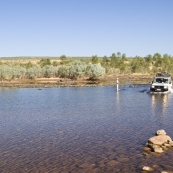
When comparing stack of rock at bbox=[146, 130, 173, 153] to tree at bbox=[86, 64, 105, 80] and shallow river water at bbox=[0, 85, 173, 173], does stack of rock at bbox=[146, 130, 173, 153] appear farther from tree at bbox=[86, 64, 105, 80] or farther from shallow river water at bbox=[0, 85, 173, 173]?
tree at bbox=[86, 64, 105, 80]

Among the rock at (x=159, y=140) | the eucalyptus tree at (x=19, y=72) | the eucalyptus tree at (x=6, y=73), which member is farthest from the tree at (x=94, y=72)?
the rock at (x=159, y=140)

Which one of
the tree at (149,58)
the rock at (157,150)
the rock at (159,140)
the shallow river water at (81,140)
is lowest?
the shallow river water at (81,140)

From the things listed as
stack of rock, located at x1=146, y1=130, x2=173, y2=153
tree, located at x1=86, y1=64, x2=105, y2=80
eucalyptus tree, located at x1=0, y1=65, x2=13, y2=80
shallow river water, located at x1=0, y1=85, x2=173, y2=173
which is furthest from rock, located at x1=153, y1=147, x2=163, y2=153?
eucalyptus tree, located at x1=0, y1=65, x2=13, y2=80

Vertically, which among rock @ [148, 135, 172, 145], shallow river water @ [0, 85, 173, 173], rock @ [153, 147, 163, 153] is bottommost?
shallow river water @ [0, 85, 173, 173]

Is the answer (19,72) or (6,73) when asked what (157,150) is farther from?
(19,72)

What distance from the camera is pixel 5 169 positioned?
10.7 m

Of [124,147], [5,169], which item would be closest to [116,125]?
[124,147]

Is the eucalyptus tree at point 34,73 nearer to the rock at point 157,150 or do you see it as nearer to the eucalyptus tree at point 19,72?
the eucalyptus tree at point 19,72

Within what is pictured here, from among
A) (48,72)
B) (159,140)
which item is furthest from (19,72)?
(159,140)

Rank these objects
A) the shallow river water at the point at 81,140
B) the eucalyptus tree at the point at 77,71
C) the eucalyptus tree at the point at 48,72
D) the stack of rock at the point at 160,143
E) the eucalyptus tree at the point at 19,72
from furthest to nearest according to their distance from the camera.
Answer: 1. the eucalyptus tree at the point at 48,72
2. the eucalyptus tree at the point at 77,71
3. the eucalyptus tree at the point at 19,72
4. the stack of rock at the point at 160,143
5. the shallow river water at the point at 81,140

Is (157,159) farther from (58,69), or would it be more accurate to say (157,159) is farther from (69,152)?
(58,69)

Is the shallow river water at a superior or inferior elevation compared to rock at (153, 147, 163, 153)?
inferior

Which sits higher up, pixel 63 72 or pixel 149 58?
pixel 149 58

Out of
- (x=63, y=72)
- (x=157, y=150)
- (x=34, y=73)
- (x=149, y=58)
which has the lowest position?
(x=157, y=150)
